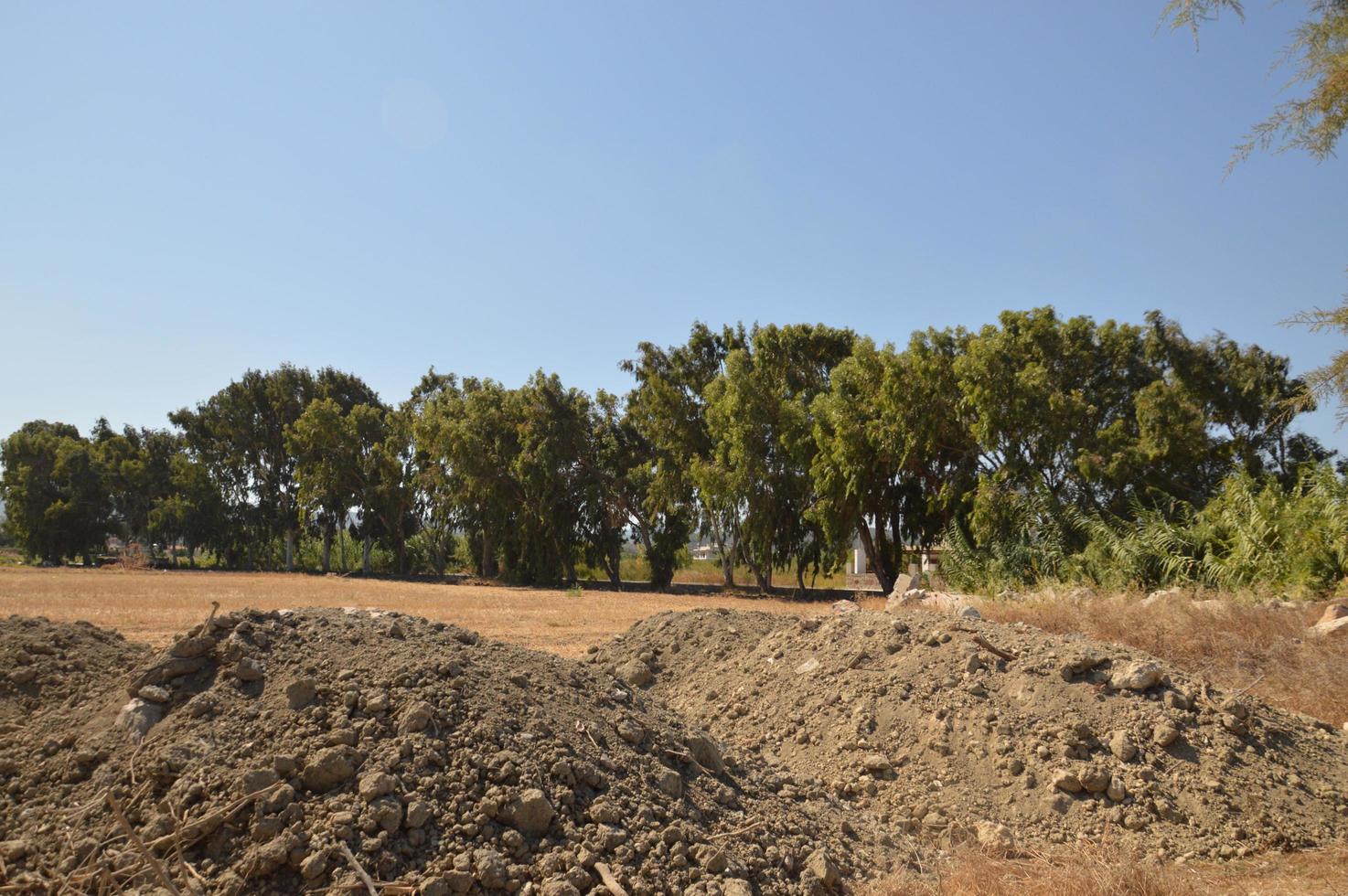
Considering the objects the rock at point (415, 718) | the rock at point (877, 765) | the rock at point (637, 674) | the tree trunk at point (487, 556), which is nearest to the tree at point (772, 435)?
the tree trunk at point (487, 556)

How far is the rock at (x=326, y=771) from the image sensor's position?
10.3 ft

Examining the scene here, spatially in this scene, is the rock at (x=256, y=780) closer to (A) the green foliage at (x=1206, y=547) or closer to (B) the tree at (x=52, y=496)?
(A) the green foliage at (x=1206, y=547)

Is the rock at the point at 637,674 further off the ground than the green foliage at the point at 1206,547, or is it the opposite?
the green foliage at the point at 1206,547

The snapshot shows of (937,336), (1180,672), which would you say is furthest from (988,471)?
(1180,672)

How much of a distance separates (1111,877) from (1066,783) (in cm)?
153

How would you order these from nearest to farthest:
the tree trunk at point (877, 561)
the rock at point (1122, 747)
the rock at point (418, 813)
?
the rock at point (418, 813)
the rock at point (1122, 747)
the tree trunk at point (877, 561)

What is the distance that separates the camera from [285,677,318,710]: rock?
141 inches

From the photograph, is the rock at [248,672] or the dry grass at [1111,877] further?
the rock at [248,672]

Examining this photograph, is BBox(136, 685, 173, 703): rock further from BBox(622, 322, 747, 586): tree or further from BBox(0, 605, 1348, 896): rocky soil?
BBox(622, 322, 747, 586): tree

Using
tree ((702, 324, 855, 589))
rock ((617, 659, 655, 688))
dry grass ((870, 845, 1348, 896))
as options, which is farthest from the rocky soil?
tree ((702, 324, 855, 589))

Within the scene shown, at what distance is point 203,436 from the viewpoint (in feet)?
156

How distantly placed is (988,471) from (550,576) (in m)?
19.3

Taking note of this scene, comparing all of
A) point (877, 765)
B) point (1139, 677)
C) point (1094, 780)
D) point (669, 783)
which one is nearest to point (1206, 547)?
point (1139, 677)

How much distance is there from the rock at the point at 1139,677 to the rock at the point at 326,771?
4.93 meters
